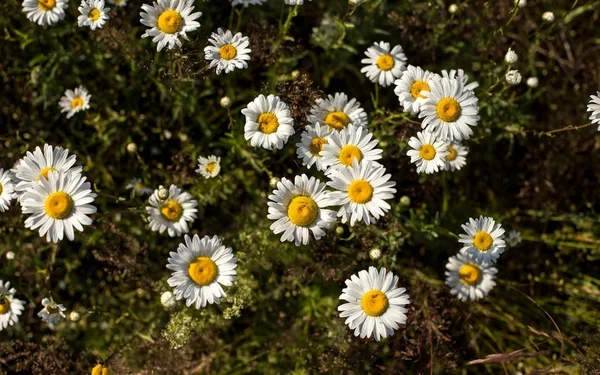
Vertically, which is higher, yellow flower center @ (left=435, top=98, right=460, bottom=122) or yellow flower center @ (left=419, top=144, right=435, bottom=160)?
yellow flower center @ (left=435, top=98, right=460, bottom=122)

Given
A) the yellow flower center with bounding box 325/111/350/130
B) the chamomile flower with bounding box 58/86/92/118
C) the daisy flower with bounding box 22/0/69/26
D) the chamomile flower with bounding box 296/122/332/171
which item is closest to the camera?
the chamomile flower with bounding box 296/122/332/171

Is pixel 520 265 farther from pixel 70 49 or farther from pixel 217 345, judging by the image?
pixel 70 49

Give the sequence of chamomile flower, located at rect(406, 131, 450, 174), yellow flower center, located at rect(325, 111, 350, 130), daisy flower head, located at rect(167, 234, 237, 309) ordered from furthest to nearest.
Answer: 1. yellow flower center, located at rect(325, 111, 350, 130)
2. chamomile flower, located at rect(406, 131, 450, 174)
3. daisy flower head, located at rect(167, 234, 237, 309)

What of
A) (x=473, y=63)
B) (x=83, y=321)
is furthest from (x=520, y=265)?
(x=83, y=321)

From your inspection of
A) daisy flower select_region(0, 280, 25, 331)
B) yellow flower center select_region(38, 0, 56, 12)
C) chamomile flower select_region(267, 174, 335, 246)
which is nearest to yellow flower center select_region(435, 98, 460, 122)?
chamomile flower select_region(267, 174, 335, 246)

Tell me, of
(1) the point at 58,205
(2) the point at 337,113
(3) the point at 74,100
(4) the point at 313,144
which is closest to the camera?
(1) the point at 58,205

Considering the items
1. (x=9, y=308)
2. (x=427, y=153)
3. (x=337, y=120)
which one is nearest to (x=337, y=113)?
(x=337, y=120)

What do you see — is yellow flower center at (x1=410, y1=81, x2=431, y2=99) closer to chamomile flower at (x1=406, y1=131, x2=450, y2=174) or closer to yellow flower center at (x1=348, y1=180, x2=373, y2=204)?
chamomile flower at (x1=406, y1=131, x2=450, y2=174)

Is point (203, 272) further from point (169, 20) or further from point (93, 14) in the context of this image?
point (93, 14)
